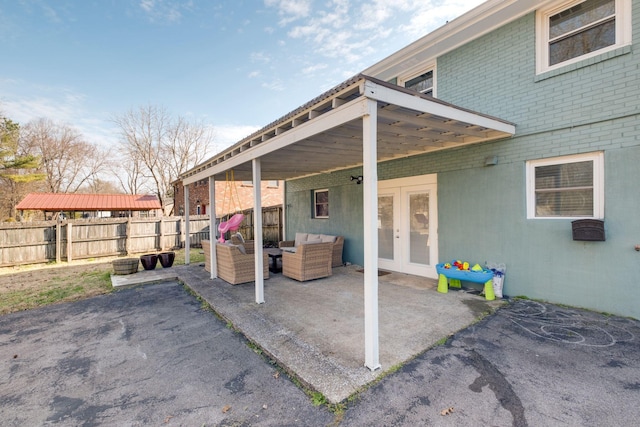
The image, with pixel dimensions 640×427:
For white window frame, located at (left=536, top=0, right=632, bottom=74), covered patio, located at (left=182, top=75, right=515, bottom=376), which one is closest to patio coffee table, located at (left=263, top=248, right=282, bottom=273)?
covered patio, located at (left=182, top=75, right=515, bottom=376)

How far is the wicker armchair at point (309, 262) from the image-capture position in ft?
21.0

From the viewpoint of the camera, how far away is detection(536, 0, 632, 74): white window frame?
3.98m

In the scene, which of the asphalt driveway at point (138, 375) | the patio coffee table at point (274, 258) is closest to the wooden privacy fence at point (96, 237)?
the patio coffee table at point (274, 258)

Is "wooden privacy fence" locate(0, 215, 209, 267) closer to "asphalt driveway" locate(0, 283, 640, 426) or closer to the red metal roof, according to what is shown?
"asphalt driveway" locate(0, 283, 640, 426)

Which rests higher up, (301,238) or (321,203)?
(321,203)

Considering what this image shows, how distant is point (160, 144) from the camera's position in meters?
24.6

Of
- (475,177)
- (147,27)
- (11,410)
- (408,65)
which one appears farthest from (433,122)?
(147,27)

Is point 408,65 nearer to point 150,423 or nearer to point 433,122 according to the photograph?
point 433,122

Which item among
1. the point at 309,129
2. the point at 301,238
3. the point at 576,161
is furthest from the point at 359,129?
the point at 301,238

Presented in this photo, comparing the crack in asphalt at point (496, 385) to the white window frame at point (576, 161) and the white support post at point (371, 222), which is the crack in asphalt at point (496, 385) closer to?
the white support post at point (371, 222)

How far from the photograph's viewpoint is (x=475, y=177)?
5.47 meters

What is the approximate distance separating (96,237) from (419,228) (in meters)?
11.2

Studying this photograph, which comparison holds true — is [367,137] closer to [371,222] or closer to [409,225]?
[371,222]

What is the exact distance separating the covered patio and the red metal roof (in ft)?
49.1
